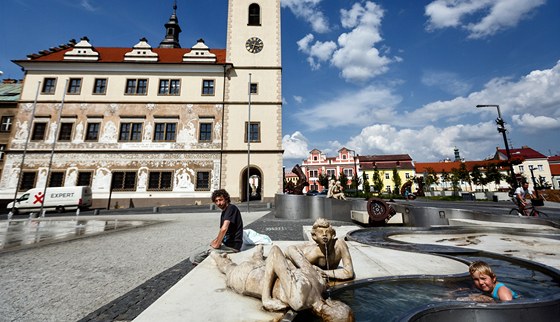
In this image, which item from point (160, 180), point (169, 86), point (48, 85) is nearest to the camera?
point (160, 180)

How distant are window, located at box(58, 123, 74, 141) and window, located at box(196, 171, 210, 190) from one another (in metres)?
12.5

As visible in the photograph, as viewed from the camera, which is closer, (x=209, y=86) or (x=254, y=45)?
(x=209, y=86)

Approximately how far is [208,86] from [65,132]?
45.3 ft

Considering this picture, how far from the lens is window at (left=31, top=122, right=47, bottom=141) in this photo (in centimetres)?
2155

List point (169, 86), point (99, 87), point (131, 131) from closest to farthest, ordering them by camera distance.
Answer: point (131, 131)
point (99, 87)
point (169, 86)

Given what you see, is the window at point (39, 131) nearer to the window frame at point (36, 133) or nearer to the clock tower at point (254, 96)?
the window frame at point (36, 133)

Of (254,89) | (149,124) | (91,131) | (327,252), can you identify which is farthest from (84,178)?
(327,252)

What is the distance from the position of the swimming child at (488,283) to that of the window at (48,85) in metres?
32.2

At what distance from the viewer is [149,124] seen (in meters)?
22.3

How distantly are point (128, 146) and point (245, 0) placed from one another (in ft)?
64.7

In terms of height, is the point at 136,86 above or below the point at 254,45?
below

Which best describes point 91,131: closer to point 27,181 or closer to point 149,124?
point 149,124

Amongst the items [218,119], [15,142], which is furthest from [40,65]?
[218,119]

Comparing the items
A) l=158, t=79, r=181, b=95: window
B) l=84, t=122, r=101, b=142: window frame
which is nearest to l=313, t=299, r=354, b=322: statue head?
l=158, t=79, r=181, b=95: window
